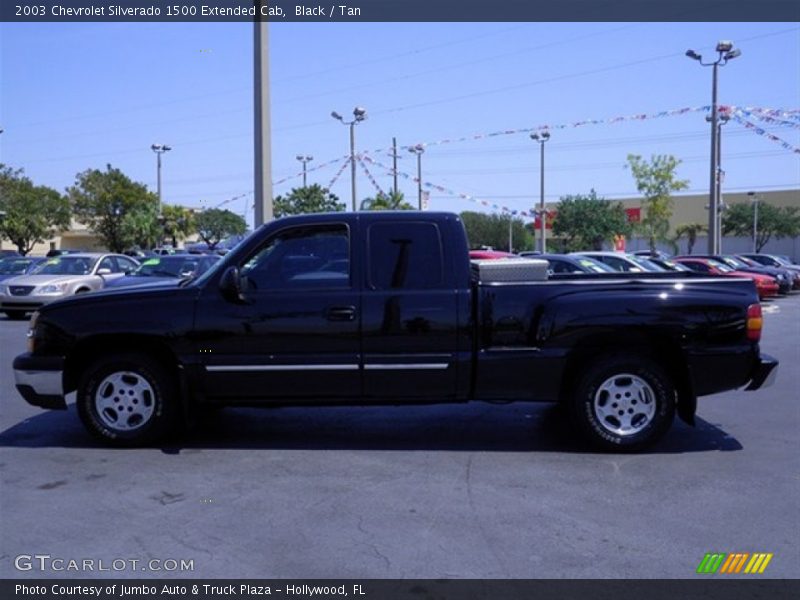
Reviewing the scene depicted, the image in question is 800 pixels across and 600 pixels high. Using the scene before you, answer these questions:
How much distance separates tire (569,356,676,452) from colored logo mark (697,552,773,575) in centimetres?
209

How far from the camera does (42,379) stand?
269 inches

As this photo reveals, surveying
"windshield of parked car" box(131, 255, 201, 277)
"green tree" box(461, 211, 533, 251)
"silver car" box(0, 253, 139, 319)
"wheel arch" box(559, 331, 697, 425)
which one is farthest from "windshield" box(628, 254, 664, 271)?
"green tree" box(461, 211, 533, 251)

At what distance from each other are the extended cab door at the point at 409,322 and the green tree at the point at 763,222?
57028 millimetres

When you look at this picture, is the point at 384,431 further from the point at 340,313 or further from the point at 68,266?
the point at 68,266

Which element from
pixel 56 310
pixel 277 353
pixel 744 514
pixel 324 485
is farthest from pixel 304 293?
pixel 744 514

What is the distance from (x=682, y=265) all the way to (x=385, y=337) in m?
20.6

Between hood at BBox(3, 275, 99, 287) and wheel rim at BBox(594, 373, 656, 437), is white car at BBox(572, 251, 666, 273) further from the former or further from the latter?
wheel rim at BBox(594, 373, 656, 437)

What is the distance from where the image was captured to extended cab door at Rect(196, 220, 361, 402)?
6.64 meters


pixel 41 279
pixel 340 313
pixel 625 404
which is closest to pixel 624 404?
pixel 625 404

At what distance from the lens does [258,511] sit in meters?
5.33

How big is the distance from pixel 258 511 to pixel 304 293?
1980mm

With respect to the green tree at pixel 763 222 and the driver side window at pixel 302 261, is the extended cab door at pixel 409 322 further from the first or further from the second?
the green tree at pixel 763 222
